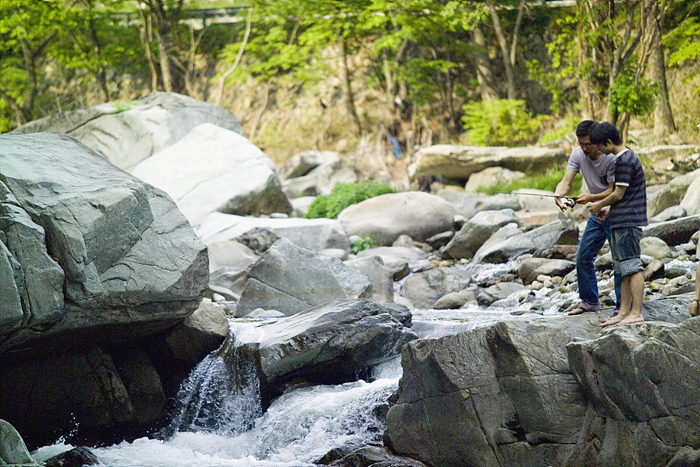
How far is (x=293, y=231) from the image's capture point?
1052 centimetres

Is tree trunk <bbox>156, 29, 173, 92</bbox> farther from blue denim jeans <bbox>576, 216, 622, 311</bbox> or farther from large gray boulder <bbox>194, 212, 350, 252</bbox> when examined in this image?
blue denim jeans <bbox>576, 216, 622, 311</bbox>

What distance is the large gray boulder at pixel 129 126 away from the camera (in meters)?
14.8

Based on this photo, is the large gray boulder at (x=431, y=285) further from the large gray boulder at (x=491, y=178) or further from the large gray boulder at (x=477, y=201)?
the large gray boulder at (x=491, y=178)

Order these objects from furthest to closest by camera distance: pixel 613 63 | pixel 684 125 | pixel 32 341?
1. pixel 684 125
2. pixel 613 63
3. pixel 32 341

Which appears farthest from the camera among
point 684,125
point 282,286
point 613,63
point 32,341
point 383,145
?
point 383,145

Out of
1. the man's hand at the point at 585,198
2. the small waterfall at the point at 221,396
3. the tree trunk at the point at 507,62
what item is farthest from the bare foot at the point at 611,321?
the tree trunk at the point at 507,62

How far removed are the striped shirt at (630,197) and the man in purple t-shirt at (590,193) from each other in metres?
0.10

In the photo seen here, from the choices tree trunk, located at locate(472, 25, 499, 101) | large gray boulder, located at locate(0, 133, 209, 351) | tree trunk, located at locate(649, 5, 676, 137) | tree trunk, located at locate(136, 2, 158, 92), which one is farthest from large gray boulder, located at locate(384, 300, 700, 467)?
tree trunk, located at locate(136, 2, 158, 92)

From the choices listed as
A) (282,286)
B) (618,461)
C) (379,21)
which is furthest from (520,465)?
(379,21)

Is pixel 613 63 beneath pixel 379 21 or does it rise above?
beneath

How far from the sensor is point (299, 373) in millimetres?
5555

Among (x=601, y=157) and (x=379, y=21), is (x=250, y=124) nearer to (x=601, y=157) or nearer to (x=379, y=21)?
(x=379, y=21)

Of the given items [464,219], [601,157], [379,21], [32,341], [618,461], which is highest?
[379,21]

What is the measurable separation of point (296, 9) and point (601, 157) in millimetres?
14654
